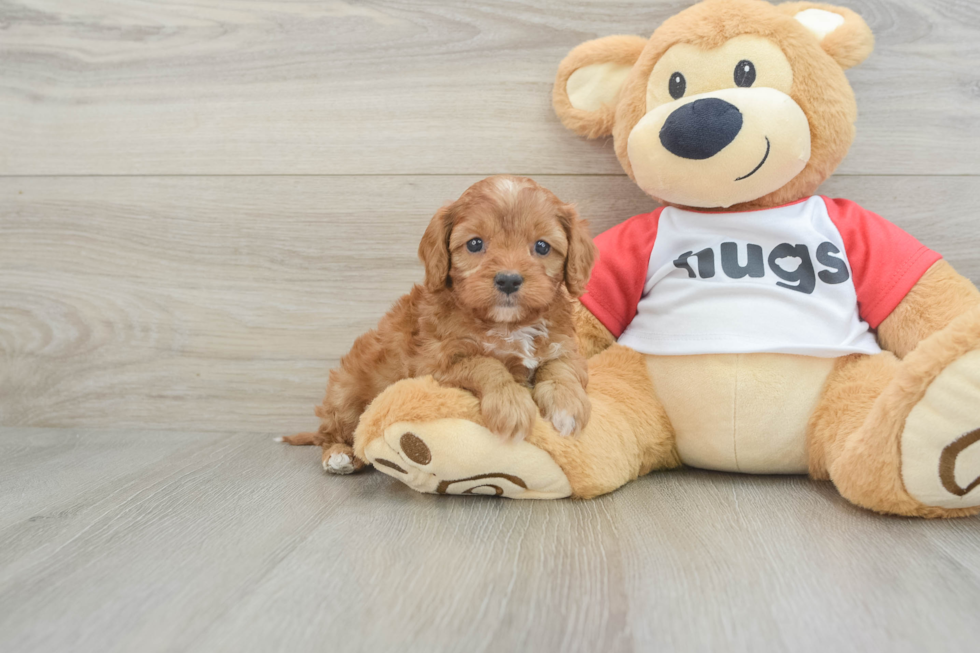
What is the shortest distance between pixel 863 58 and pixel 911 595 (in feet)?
3.80

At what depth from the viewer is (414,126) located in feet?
5.96

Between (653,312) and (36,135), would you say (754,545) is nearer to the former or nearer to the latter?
(653,312)

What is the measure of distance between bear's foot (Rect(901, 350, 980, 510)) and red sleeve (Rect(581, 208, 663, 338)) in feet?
2.08

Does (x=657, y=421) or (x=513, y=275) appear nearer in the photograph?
(x=513, y=275)

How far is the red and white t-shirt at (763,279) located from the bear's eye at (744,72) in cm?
28

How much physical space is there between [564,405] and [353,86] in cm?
112

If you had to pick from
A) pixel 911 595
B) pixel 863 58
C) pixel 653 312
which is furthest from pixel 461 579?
pixel 863 58

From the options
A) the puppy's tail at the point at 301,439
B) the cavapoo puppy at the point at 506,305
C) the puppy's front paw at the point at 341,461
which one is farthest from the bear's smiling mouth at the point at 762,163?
the puppy's tail at the point at 301,439

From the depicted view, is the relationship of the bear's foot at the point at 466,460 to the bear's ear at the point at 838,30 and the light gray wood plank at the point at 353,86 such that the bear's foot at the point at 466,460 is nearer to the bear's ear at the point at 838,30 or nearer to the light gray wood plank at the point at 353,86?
the light gray wood plank at the point at 353,86

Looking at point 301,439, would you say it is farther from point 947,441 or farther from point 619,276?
point 947,441

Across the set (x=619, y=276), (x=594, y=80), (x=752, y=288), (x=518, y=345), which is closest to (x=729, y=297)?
(x=752, y=288)

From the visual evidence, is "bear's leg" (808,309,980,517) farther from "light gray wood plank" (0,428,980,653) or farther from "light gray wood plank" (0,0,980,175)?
"light gray wood plank" (0,0,980,175)

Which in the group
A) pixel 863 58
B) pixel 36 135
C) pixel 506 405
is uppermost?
pixel 863 58

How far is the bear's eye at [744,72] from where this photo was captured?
1.40 meters
